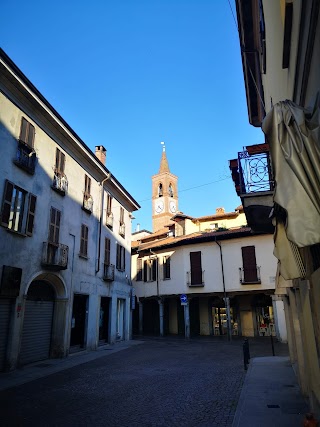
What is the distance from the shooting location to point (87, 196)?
17094mm

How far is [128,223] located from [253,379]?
16569 millimetres

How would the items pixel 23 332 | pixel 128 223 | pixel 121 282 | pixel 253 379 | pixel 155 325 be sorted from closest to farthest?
1. pixel 253 379
2. pixel 23 332
3. pixel 121 282
4. pixel 128 223
5. pixel 155 325

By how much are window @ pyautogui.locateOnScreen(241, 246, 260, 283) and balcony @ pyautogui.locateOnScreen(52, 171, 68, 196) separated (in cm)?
1374

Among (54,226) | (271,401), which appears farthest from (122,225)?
(271,401)

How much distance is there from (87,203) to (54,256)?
432 cm

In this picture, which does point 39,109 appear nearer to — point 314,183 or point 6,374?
point 6,374

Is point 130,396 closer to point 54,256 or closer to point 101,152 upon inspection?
point 54,256

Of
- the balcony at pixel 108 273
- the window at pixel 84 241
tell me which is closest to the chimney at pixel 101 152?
the window at pixel 84 241

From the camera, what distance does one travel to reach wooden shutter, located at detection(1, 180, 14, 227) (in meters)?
10.8

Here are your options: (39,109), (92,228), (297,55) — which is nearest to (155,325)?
(92,228)

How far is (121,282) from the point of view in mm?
21531

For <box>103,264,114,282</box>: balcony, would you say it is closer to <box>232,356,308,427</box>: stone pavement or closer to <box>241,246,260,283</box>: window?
<box>241,246,260,283</box>: window

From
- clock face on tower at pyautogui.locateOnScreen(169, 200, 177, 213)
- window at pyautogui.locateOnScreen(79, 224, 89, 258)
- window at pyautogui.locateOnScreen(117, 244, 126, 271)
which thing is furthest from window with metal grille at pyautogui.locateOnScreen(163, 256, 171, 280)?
clock face on tower at pyautogui.locateOnScreen(169, 200, 177, 213)

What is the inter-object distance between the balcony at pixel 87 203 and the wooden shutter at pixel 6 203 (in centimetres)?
538
